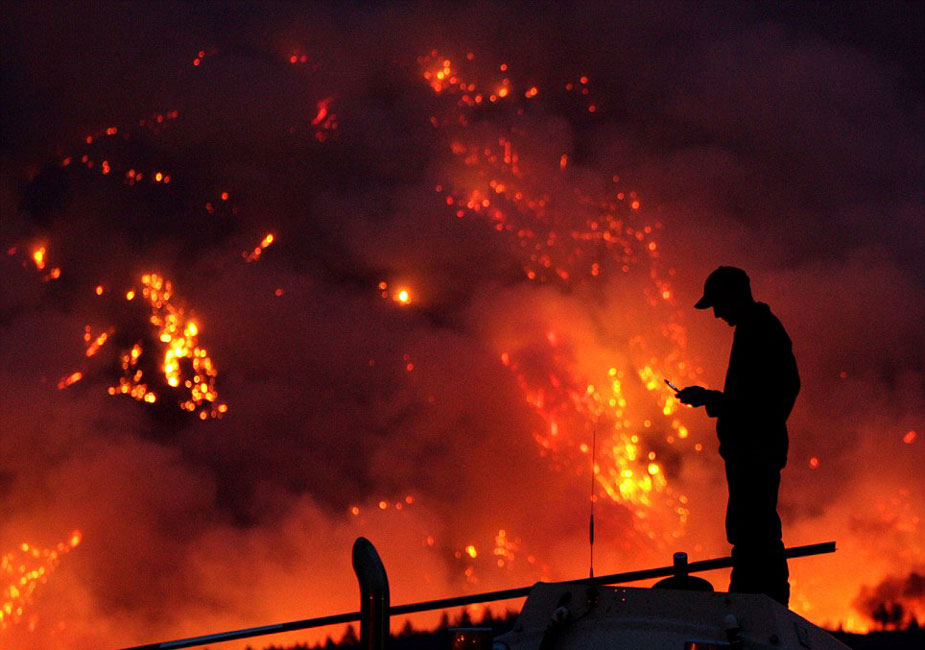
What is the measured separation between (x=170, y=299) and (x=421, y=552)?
5.59m

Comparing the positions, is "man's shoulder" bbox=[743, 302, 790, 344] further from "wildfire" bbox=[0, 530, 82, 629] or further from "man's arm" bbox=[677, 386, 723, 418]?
"wildfire" bbox=[0, 530, 82, 629]

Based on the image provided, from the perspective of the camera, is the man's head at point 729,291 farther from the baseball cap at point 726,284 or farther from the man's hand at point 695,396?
the man's hand at point 695,396

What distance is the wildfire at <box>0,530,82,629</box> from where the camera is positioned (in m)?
14.2

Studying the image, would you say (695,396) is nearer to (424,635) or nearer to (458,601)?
(458,601)

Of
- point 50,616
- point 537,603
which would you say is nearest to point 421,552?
point 50,616

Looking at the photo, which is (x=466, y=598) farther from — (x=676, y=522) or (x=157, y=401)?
(x=157, y=401)

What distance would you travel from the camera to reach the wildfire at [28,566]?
14227mm

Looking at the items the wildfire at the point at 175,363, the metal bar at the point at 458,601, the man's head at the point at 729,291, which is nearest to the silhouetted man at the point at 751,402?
the man's head at the point at 729,291

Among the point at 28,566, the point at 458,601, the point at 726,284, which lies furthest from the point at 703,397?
the point at 28,566

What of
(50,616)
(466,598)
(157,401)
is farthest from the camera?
(157,401)

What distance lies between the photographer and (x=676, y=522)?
1445 cm

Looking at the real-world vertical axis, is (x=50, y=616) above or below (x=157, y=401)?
below

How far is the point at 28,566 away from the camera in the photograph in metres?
14.4

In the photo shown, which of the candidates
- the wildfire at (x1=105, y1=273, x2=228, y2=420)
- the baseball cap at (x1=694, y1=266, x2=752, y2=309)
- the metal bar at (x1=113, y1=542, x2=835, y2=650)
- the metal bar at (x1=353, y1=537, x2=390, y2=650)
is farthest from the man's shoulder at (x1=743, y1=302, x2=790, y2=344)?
the wildfire at (x1=105, y1=273, x2=228, y2=420)
